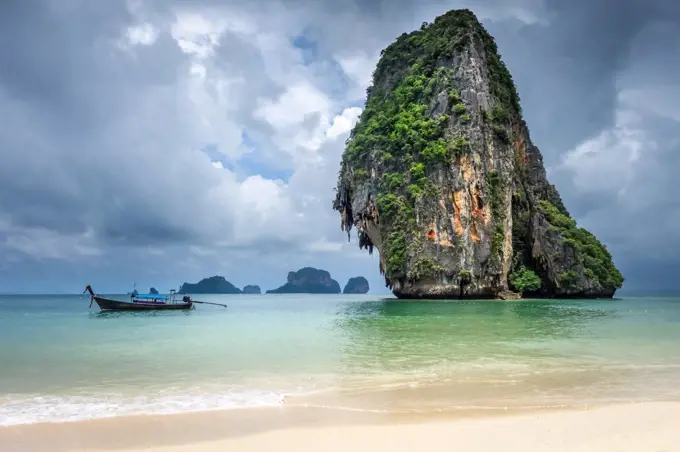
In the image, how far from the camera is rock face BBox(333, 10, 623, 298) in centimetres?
3525

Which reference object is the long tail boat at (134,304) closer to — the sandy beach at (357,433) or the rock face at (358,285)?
the sandy beach at (357,433)

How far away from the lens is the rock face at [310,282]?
133 metres

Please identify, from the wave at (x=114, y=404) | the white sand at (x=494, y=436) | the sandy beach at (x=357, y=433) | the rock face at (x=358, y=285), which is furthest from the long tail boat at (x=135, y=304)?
the rock face at (x=358, y=285)

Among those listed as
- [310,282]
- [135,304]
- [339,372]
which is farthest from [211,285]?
[339,372]

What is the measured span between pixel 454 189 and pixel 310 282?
10032 centimetres

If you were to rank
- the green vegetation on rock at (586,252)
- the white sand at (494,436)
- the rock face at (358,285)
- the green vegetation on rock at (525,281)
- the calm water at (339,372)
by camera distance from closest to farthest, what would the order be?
the white sand at (494,436), the calm water at (339,372), the green vegetation on rock at (525,281), the green vegetation on rock at (586,252), the rock face at (358,285)

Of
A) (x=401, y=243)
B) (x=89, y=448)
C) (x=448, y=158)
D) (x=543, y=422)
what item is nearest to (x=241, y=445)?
(x=89, y=448)

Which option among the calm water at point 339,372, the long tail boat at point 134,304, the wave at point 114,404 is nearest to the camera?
the wave at point 114,404

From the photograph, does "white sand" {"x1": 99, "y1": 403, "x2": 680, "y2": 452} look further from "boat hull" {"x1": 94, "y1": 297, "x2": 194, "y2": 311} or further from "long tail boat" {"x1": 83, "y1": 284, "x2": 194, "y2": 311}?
"boat hull" {"x1": 94, "y1": 297, "x2": 194, "y2": 311}

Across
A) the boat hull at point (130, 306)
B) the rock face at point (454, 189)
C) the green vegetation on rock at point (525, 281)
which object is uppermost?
the rock face at point (454, 189)

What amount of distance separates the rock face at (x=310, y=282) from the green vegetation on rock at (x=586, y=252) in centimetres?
9274

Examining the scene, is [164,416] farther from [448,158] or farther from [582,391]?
[448,158]

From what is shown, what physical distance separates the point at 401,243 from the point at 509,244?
9.50 metres

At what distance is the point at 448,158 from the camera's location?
3606cm
